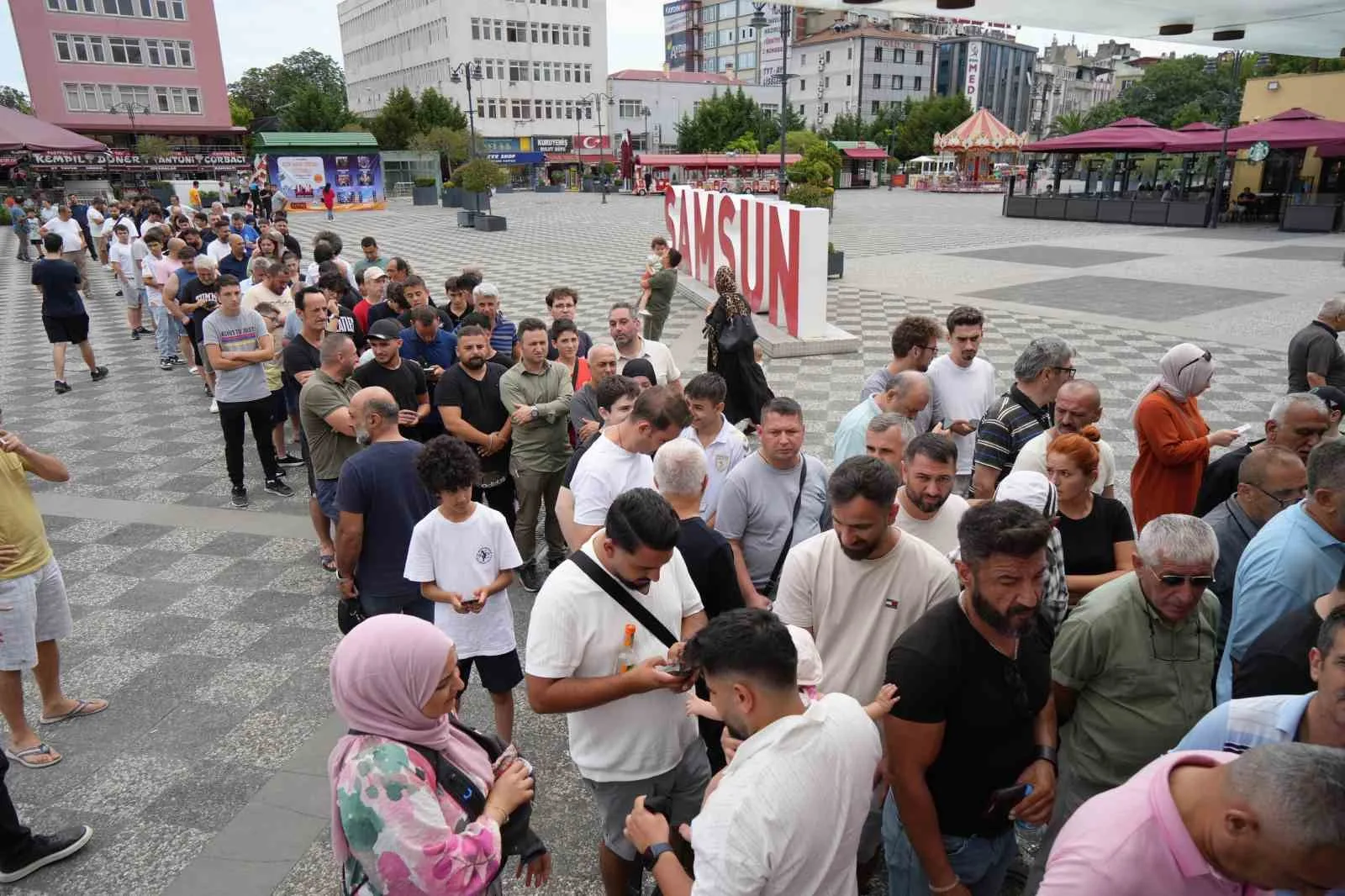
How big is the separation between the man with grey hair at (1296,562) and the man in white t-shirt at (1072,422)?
3.04ft

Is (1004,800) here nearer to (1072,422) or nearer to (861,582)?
(861,582)

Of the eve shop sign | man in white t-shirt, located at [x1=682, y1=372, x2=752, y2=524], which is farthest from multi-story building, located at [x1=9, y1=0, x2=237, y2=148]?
man in white t-shirt, located at [x1=682, y1=372, x2=752, y2=524]

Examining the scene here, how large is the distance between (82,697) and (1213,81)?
85.4 m

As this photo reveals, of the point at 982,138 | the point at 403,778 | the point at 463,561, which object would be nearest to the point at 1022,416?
the point at 463,561

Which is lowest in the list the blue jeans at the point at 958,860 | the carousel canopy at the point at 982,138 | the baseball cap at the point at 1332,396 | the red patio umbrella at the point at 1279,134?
the blue jeans at the point at 958,860

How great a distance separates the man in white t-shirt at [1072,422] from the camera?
362 centimetres

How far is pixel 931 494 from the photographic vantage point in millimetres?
3047

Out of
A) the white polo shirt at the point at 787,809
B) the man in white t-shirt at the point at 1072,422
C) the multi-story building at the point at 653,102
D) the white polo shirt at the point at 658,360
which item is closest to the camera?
the white polo shirt at the point at 787,809

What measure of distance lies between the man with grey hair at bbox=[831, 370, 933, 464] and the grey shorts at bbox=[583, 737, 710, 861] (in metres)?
1.95

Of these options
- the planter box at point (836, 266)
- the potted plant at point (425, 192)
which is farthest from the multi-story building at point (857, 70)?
the planter box at point (836, 266)

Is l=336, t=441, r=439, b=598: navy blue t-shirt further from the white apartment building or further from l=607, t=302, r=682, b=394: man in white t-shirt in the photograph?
the white apartment building

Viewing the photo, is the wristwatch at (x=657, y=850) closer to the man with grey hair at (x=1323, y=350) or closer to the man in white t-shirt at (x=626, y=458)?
the man in white t-shirt at (x=626, y=458)

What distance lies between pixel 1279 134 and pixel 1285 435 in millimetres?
27157

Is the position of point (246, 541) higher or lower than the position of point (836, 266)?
lower
